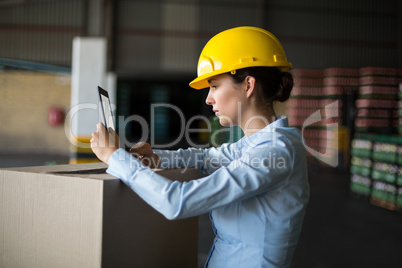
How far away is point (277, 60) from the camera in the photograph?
4.33ft

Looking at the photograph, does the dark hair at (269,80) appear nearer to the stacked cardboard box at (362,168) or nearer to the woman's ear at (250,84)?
the woman's ear at (250,84)

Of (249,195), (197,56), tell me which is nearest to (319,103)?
(197,56)

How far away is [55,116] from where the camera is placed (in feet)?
41.4

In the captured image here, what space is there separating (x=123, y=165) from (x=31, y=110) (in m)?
13.4

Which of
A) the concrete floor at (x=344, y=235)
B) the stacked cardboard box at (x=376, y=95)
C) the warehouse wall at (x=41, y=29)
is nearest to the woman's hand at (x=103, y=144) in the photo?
the concrete floor at (x=344, y=235)

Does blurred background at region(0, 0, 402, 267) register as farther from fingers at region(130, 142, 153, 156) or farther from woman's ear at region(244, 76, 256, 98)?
woman's ear at region(244, 76, 256, 98)

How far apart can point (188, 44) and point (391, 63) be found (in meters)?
6.63

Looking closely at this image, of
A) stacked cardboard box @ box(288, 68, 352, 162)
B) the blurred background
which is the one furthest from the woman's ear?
stacked cardboard box @ box(288, 68, 352, 162)

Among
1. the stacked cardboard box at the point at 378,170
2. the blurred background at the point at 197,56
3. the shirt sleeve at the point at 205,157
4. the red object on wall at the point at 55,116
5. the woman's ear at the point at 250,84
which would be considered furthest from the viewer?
the red object on wall at the point at 55,116

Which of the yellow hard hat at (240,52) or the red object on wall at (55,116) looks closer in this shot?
the yellow hard hat at (240,52)

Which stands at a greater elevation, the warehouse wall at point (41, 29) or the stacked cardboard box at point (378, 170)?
the warehouse wall at point (41, 29)

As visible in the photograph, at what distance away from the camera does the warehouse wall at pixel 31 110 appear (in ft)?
41.8

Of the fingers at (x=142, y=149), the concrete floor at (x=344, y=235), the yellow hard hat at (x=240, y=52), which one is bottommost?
the concrete floor at (x=344, y=235)

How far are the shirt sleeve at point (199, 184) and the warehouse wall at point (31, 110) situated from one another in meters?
12.6
